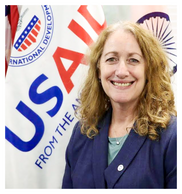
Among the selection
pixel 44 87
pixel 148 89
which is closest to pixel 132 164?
pixel 148 89

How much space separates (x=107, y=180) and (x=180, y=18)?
104 centimetres

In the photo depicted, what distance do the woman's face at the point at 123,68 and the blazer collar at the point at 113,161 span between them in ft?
0.67

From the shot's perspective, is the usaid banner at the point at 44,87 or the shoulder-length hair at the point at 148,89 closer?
the shoulder-length hair at the point at 148,89

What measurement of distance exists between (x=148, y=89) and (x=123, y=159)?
0.39 meters

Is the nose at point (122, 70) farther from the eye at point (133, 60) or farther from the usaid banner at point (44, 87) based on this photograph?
the usaid banner at point (44, 87)

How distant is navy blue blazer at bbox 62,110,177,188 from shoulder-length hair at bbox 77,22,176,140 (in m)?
0.05

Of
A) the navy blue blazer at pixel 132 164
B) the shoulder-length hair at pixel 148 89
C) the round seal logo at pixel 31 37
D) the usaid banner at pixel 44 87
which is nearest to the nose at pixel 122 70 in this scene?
the shoulder-length hair at pixel 148 89

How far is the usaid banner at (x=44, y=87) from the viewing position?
1.68m

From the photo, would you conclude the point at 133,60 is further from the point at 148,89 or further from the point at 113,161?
the point at 113,161

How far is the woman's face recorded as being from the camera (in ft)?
4.45

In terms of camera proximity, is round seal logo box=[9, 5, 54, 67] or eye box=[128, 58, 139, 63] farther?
round seal logo box=[9, 5, 54, 67]

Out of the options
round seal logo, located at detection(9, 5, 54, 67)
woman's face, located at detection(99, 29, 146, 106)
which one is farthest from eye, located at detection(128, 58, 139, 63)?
round seal logo, located at detection(9, 5, 54, 67)

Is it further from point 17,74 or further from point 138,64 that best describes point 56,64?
point 138,64

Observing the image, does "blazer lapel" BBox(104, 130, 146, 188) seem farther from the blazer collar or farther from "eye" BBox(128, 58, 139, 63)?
"eye" BBox(128, 58, 139, 63)
